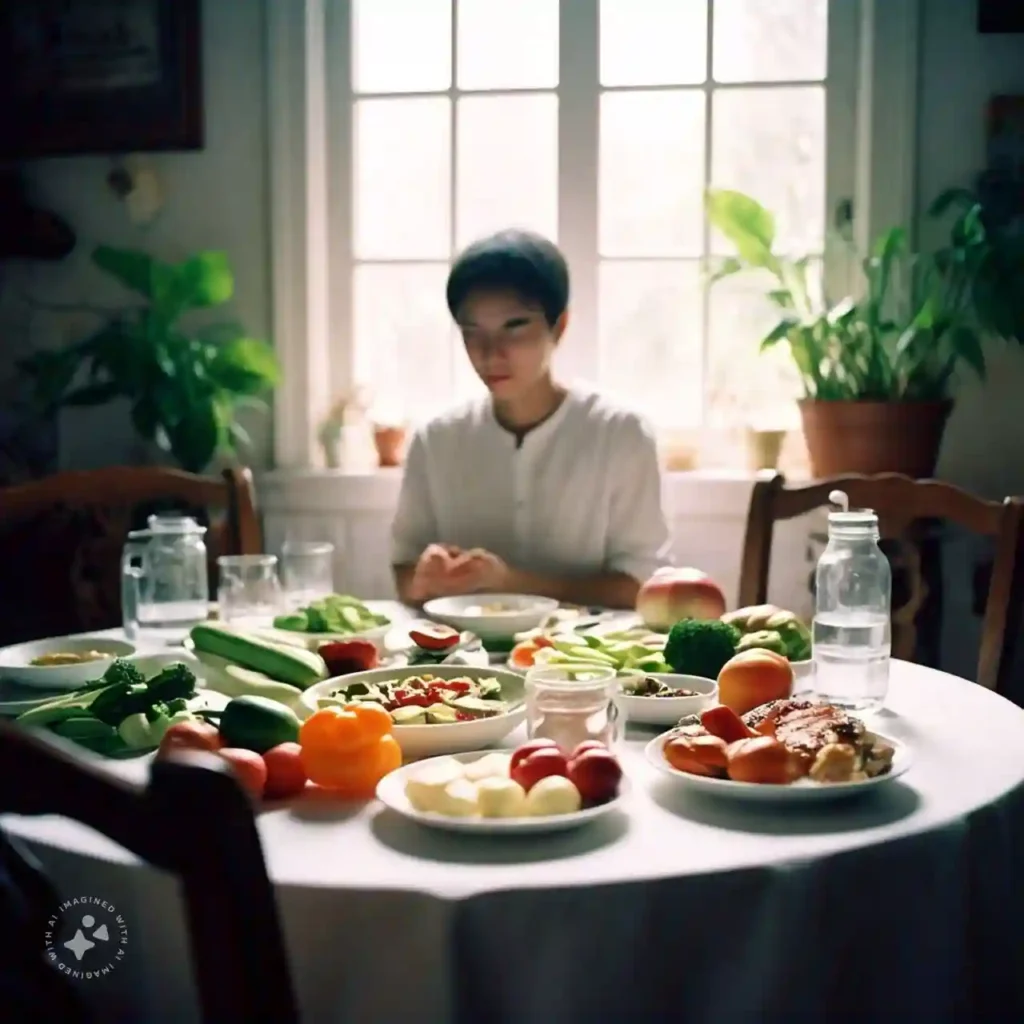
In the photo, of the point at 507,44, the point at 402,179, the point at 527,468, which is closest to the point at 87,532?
the point at 527,468

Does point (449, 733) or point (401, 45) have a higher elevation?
point (401, 45)

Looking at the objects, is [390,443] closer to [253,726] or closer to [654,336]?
[654,336]

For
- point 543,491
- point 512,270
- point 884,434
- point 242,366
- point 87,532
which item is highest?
point 512,270

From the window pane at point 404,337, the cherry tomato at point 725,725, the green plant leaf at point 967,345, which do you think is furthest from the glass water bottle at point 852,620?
the window pane at point 404,337

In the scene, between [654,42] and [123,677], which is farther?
[654,42]

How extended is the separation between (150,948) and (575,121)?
7.57 ft

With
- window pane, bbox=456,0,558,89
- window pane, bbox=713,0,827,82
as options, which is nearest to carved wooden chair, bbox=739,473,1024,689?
window pane, bbox=713,0,827,82

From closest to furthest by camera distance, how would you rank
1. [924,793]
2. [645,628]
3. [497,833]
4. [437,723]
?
[497,833] < [924,793] < [437,723] < [645,628]

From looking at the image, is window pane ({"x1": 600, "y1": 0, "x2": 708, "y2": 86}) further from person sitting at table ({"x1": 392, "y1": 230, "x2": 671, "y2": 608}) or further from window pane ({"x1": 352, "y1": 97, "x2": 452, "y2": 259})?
person sitting at table ({"x1": 392, "y1": 230, "x2": 671, "y2": 608})

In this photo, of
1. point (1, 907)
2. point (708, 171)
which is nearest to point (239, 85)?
point (708, 171)

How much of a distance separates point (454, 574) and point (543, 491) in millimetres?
434

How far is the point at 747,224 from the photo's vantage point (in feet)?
8.21

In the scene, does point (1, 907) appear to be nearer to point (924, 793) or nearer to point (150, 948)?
point (150, 948)

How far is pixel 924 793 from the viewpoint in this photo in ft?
3.64
